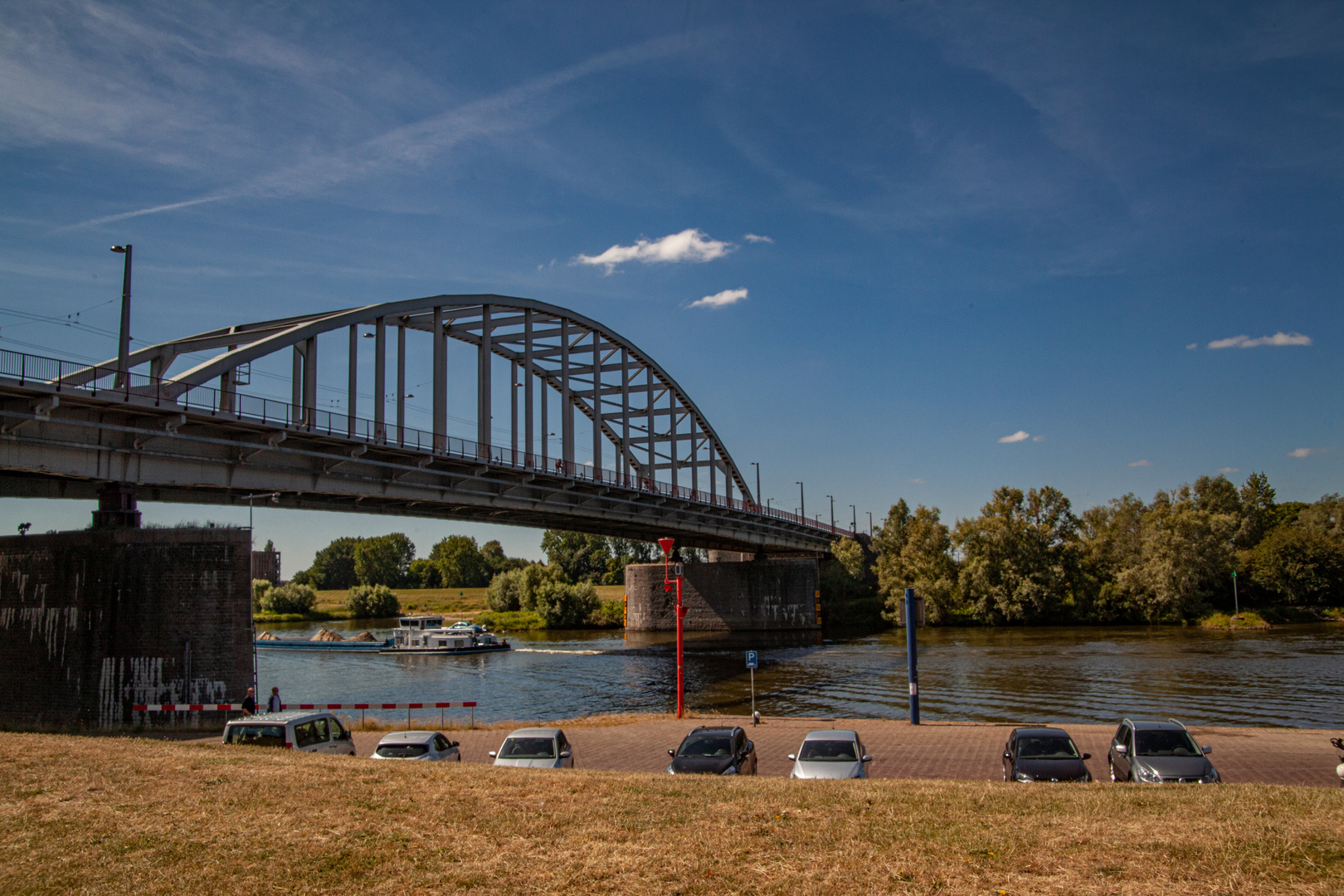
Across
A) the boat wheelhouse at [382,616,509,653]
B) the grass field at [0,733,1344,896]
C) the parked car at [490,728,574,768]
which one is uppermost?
the grass field at [0,733,1344,896]

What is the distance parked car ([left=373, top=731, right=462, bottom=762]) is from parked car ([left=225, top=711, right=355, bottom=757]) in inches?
24.8

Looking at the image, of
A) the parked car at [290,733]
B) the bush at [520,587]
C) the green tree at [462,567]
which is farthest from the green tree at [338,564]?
the parked car at [290,733]

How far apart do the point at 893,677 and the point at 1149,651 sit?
59.0 feet

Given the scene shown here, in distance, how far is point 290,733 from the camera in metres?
15.7

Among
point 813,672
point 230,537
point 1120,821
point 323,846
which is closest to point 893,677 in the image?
point 813,672

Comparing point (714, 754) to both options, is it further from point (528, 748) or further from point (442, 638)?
point (442, 638)

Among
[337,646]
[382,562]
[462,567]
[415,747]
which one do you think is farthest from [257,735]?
[382,562]

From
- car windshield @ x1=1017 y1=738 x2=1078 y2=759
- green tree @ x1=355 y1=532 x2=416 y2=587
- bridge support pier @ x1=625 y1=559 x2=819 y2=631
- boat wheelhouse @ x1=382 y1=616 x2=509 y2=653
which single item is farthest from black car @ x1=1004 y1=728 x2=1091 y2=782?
green tree @ x1=355 y1=532 x2=416 y2=587

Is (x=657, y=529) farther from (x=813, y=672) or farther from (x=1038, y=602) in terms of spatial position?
(x=1038, y=602)

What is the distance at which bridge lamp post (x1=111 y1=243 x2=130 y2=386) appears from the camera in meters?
24.1

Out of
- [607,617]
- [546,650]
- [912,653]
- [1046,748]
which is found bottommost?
[546,650]

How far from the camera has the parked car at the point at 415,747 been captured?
1644 centimetres

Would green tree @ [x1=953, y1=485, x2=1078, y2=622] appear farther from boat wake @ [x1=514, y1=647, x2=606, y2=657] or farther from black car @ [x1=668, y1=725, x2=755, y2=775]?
black car @ [x1=668, y1=725, x2=755, y2=775]

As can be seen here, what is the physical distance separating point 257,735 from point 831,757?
1028 centimetres
